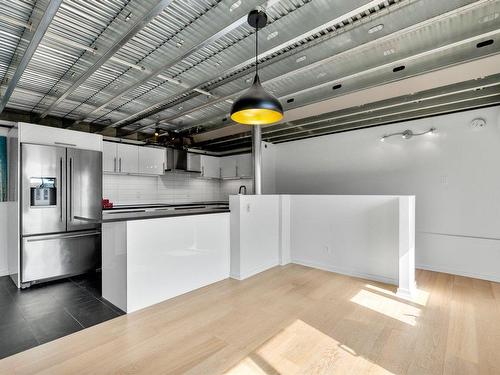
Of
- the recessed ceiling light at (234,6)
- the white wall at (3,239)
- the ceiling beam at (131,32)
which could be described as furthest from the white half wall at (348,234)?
the white wall at (3,239)

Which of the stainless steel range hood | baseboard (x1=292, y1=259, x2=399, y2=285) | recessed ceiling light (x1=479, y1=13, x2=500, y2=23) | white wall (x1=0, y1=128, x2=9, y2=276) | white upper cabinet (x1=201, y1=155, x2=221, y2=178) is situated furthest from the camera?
white upper cabinet (x1=201, y1=155, x2=221, y2=178)

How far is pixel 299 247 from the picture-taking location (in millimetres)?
4656

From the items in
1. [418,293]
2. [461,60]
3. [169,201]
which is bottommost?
[418,293]

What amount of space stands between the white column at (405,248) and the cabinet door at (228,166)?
168 inches

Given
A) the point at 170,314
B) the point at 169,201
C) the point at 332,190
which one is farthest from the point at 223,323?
the point at 169,201

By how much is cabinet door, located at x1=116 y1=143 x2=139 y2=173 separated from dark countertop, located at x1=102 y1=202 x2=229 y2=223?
776 millimetres

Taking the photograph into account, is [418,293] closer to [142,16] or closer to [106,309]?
[106,309]

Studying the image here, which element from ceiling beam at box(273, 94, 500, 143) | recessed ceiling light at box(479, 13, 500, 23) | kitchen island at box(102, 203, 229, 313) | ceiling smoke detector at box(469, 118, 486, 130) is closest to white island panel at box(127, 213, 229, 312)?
kitchen island at box(102, 203, 229, 313)

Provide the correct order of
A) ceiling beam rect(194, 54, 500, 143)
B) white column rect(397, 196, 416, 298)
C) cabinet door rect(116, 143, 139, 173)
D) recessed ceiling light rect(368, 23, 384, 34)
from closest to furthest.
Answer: recessed ceiling light rect(368, 23, 384, 34)
ceiling beam rect(194, 54, 500, 143)
white column rect(397, 196, 416, 298)
cabinet door rect(116, 143, 139, 173)

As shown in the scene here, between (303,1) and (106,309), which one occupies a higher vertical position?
(303,1)

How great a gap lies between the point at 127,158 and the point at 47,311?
3.13 metres

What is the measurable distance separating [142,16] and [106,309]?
9.51 feet

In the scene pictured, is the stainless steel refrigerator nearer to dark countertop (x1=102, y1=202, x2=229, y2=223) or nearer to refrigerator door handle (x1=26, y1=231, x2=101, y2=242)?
refrigerator door handle (x1=26, y1=231, x2=101, y2=242)

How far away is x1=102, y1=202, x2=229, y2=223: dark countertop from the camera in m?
3.05
